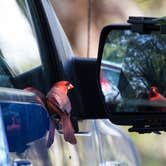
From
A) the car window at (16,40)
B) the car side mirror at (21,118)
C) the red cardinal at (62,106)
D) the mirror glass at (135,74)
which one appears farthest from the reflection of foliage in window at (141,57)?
the car side mirror at (21,118)

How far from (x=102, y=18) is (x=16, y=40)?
7.14 meters

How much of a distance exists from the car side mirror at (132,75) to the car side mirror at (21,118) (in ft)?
1.97

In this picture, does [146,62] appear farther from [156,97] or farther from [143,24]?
[143,24]

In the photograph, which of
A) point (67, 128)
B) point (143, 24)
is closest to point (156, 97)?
point (143, 24)

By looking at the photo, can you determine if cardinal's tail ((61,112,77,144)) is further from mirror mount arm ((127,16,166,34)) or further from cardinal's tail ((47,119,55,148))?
mirror mount arm ((127,16,166,34))

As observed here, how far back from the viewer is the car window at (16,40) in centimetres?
202

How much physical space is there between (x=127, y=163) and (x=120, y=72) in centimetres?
35

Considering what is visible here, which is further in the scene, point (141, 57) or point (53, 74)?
point (141, 57)

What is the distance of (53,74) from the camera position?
2.38 meters

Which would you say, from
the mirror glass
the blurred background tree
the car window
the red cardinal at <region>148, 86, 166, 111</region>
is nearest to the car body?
the car window

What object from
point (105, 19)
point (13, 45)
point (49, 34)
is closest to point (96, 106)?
point (49, 34)

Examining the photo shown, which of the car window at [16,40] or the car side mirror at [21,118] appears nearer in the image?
the car side mirror at [21,118]

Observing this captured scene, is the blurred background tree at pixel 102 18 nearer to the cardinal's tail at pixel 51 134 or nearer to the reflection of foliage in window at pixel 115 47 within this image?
the reflection of foliage in window at pixel 115 47

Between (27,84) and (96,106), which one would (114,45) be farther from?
(27,84)
